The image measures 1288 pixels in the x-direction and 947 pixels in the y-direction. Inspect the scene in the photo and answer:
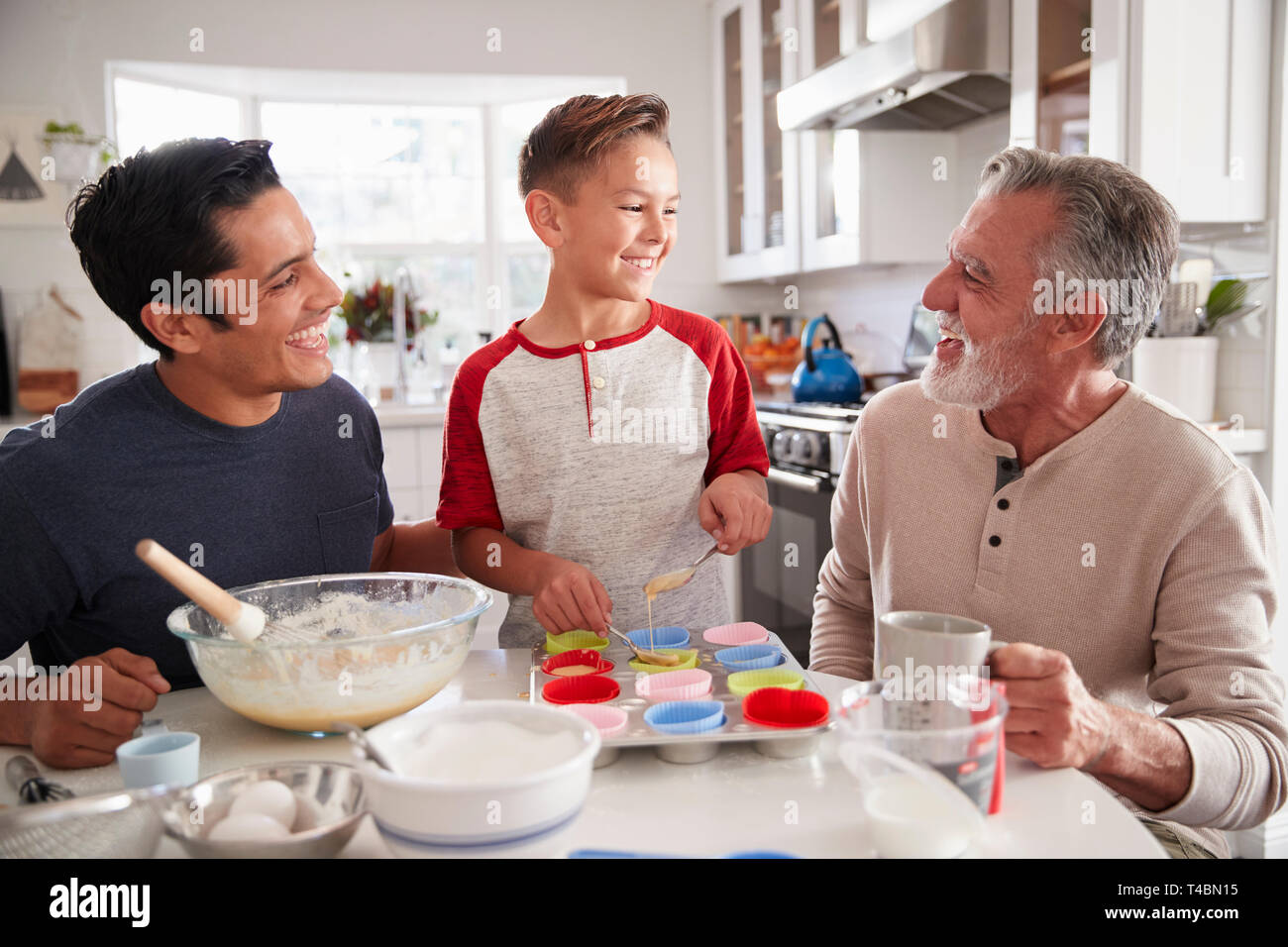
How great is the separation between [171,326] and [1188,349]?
2.04 metres

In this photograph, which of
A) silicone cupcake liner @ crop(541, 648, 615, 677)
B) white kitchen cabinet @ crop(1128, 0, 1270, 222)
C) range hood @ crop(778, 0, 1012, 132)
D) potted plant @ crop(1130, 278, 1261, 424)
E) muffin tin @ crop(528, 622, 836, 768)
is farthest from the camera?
range hood @ crop(778, 0, 1012, 132)

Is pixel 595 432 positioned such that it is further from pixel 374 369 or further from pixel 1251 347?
pixel 374 369

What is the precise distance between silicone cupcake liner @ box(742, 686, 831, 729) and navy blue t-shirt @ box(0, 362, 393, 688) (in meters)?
0.72

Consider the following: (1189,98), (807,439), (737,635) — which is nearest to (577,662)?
(737,635)

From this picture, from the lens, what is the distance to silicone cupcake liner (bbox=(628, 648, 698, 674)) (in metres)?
1.07

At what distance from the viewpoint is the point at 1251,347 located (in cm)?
216

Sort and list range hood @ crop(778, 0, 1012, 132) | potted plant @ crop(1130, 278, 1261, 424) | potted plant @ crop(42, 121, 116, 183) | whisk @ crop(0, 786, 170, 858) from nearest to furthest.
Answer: whisk @ crop(0, 786, 170, 858), potted plant @ crop(1130, 278, 1261, 424), range hood @ crop(778, 0, 1012, 132), potted plant @ crop(42, 121, 116, 183)

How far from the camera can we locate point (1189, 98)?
6.67 ft

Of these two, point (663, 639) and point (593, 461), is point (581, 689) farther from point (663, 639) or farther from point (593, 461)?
point (593, 461)

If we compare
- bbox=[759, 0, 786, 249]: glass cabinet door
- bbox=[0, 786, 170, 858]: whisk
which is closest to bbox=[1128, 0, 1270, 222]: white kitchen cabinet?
bbox=[759, 0, 786, 249]: glass cabinet door

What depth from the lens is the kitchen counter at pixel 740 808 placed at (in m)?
0.73

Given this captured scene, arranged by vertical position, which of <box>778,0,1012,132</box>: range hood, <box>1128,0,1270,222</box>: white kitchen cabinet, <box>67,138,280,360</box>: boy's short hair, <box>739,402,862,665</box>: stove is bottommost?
<box>739,402,862,665</box>: stove

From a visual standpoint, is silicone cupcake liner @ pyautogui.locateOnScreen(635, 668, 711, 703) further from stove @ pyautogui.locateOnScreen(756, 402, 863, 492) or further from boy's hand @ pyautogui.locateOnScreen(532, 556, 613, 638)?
stove @ pyautogui.locateOnScreen(756, 402, 863, 492)
